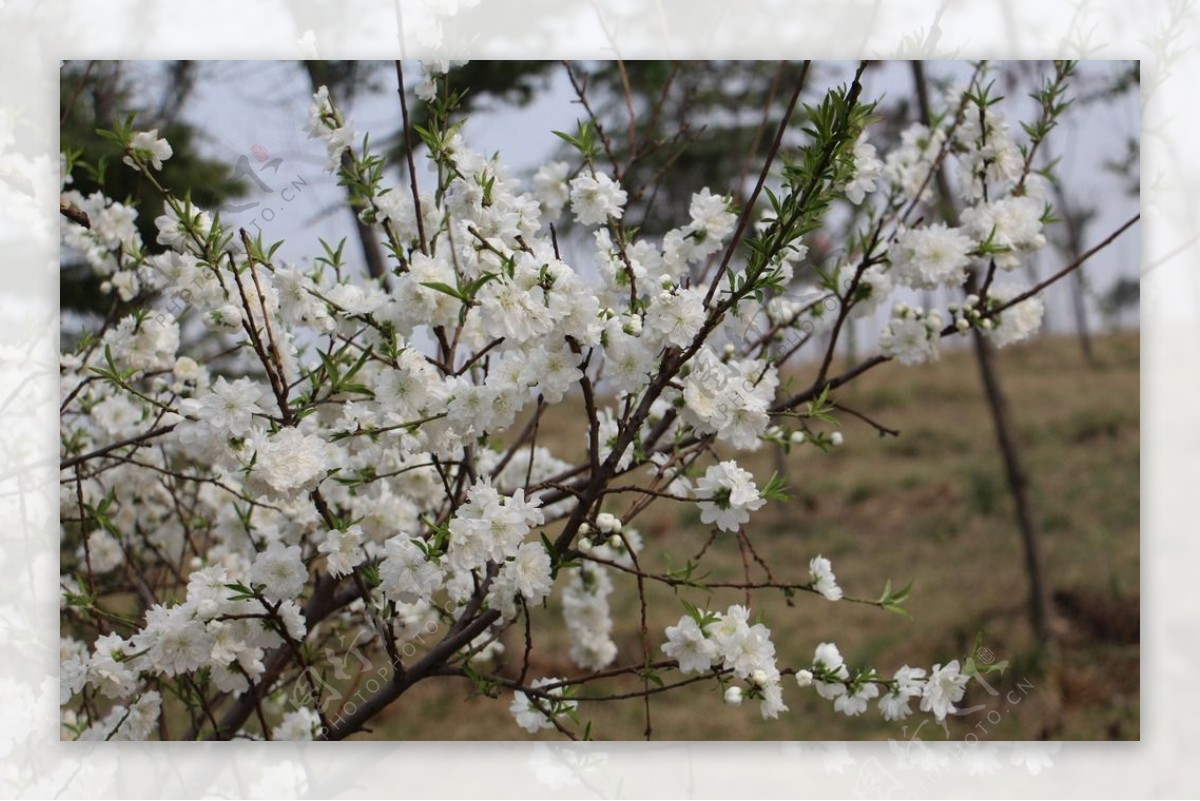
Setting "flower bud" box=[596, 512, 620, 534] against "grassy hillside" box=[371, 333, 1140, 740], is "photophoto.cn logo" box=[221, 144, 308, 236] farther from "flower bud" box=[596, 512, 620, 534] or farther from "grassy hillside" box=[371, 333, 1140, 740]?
"flower bud" box=[596, 512, 620, 534]

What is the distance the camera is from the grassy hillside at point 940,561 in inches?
117

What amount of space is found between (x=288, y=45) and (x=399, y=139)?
30 centimetres

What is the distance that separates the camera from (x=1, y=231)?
182cm

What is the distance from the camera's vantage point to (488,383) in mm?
1080

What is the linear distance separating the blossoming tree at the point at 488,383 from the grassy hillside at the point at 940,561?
0.68 metres

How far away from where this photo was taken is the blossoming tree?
106 centimetres

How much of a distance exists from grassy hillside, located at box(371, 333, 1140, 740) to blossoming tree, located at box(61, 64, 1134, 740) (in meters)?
0.68

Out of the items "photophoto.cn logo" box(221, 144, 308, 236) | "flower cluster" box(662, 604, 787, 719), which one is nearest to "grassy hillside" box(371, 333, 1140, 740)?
"photophoto.cn logo" box(221, 144, 308, 236)

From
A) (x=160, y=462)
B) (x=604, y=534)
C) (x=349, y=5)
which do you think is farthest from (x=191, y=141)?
(x=604, y=534)

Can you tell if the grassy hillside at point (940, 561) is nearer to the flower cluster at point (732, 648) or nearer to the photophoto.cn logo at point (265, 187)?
the photophoto.cn logo at point (265, 187)

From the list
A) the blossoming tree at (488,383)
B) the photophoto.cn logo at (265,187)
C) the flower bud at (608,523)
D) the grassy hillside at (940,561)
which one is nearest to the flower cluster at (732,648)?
the blossoming tree at (488,383)

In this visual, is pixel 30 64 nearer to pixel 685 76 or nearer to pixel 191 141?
pixel 191 141

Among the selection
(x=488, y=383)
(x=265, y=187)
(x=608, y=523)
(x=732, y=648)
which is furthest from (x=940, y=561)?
(x=488, y=383)

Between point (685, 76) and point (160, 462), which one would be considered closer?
point (160, 462)
